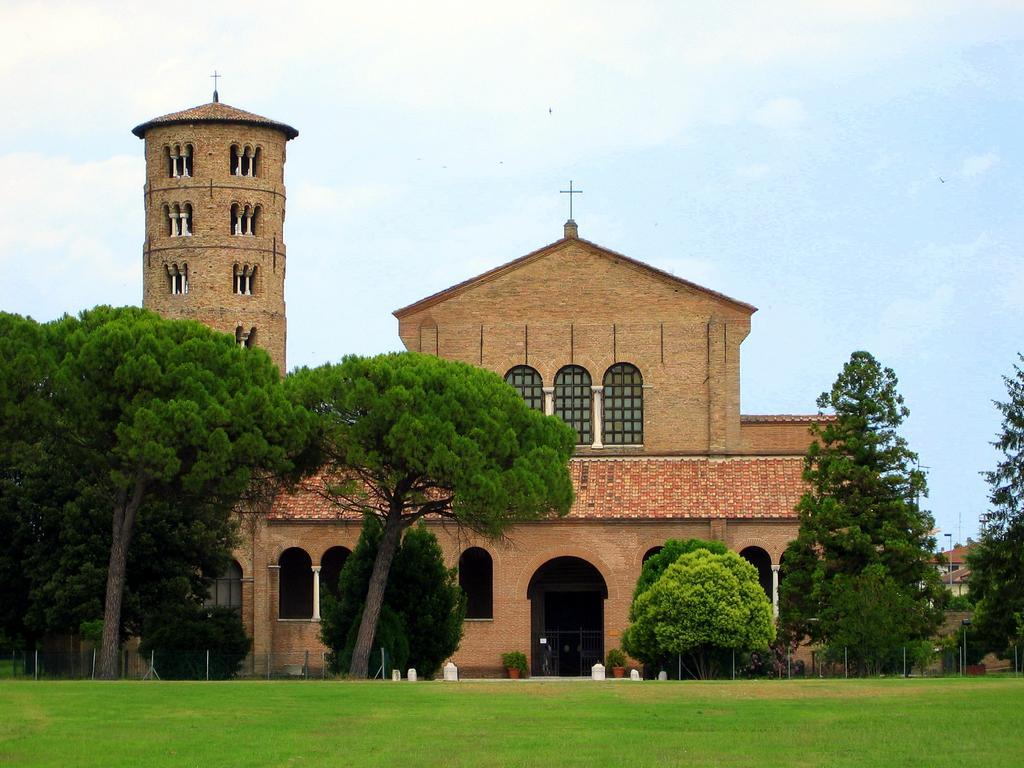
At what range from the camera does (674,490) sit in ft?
190

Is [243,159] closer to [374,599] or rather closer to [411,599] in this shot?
[411,599]

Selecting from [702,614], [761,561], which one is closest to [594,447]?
[761,561]

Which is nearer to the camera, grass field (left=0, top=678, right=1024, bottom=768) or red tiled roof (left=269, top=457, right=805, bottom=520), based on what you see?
grass field (left=0, top=678, right=1024, bottom=768)

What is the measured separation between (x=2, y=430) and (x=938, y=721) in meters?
22.7

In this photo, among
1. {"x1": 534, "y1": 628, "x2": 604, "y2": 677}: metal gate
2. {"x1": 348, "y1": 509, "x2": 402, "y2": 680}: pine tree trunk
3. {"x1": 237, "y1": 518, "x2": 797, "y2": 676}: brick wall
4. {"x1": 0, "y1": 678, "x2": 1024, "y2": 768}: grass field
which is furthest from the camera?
{"x1": 534, "y1": 628, "x2": 604, "y2": 677}: metal gate

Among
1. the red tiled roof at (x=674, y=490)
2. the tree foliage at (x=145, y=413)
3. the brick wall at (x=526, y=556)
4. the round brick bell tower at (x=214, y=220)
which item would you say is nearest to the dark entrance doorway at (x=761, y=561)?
the brick wall at (x=526, y=556)

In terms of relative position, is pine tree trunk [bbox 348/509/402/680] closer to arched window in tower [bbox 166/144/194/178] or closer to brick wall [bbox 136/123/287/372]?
brick wall [bbox 136/123/287/372]

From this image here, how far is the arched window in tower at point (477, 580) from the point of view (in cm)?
5897

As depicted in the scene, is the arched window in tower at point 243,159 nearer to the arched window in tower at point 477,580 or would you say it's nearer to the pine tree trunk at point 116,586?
the arched window in tower at point 477,580

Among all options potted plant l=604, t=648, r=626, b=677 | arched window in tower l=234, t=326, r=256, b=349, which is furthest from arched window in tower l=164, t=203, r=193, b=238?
potted plant l=604, t=648, r=626, b=677

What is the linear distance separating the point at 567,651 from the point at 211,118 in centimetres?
2125

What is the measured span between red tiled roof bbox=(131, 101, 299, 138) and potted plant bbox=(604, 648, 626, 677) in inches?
878

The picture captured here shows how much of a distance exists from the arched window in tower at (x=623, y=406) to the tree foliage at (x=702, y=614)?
8.93 metres

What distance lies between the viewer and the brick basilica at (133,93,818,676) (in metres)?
57.2
